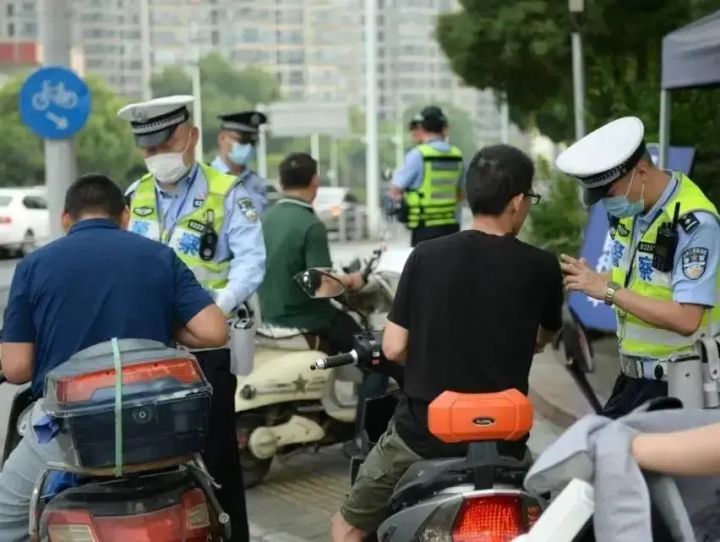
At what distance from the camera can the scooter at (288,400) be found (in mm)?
5902

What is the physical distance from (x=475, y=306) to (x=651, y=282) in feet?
2.79

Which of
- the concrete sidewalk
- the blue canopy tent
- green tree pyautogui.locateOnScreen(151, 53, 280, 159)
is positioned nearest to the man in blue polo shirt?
the blue canopy tent

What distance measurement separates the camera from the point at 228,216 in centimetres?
478

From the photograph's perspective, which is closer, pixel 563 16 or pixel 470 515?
pixel 470 515

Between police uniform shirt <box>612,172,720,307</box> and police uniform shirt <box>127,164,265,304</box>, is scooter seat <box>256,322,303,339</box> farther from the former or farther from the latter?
police uniform shirt <box>612,172,720,307</box>

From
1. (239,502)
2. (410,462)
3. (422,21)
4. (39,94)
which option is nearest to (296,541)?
(239,502)

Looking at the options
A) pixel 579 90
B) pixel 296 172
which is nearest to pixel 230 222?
pixel 296 172

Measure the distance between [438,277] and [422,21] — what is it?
54.5m

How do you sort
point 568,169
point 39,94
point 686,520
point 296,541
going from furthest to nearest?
point 39,94, point 296,541, point 568,169, point 686,520

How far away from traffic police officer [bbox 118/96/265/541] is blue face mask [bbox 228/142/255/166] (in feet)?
10.2

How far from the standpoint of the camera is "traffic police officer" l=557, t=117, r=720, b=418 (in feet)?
12.0

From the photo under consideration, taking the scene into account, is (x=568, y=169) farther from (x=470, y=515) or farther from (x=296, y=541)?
(x=296, y=541)

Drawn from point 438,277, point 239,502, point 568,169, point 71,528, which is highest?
point 568,169

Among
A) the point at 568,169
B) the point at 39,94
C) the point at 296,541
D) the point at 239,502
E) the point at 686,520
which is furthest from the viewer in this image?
the point at 39,94
